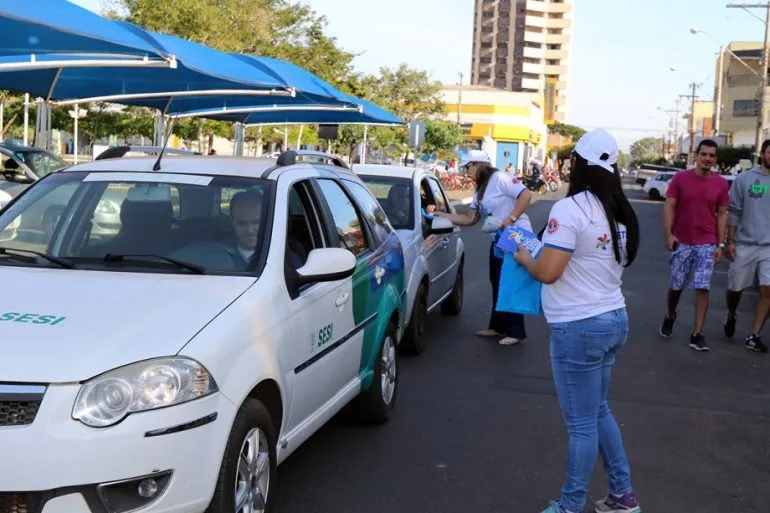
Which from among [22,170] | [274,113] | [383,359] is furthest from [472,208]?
[274,113]

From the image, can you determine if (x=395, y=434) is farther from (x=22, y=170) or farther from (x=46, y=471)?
(x=22, y=170)

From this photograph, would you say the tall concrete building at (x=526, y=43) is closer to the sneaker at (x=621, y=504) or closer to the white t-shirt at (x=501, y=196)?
the white t-shirt at (x=501, y=196)

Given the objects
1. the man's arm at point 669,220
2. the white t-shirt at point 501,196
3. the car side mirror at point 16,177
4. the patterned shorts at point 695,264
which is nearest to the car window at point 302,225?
the white t-shirt at point 501,196

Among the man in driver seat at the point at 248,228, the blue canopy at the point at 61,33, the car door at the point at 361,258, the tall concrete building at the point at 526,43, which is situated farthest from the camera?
the tall concrete building at the point at 526,43

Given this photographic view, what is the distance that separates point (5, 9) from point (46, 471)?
5339mm

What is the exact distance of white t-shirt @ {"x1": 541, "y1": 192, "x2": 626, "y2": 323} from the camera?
12.8 feet

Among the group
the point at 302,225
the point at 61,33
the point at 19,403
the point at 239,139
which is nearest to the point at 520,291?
the point at 302,225

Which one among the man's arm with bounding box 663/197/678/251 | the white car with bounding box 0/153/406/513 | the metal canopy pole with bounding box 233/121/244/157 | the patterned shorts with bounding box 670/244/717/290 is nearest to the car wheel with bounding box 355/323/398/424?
the white car with bounding box 0/153/406/513

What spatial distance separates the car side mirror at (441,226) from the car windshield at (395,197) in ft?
0.70

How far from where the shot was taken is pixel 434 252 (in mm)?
8531

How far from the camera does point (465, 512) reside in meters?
4.41

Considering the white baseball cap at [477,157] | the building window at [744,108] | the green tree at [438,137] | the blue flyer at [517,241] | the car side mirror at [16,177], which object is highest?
the building window at [744,108]

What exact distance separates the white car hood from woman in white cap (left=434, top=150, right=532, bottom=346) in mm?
4545

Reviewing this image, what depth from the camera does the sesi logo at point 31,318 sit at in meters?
3.31
